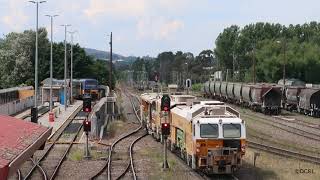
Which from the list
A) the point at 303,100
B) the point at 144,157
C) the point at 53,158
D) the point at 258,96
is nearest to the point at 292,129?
the point at 303,100

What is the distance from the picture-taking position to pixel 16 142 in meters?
11.5

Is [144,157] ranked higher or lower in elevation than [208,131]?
lower

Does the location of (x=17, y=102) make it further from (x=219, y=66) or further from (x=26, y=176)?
(x=219, y=66)

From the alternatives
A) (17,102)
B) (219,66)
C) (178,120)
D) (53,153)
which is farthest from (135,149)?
(219,66)

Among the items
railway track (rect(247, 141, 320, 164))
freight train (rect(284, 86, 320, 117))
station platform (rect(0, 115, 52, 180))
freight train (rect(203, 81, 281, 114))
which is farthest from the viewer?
freight train (rect(203, 81, 281, 114))

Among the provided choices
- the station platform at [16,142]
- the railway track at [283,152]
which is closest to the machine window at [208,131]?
the railway track at [283,152]

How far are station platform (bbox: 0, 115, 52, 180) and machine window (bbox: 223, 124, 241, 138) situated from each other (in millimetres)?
8891

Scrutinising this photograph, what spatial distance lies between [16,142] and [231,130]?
42.5ft

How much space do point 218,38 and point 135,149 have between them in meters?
131

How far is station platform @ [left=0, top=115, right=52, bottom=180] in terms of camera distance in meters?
9.20

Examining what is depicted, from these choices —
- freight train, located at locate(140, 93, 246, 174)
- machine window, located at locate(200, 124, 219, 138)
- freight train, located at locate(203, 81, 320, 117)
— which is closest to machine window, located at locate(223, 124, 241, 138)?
freight train, located at locate(140, 93, 246, 174)

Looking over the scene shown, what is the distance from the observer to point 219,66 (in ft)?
531

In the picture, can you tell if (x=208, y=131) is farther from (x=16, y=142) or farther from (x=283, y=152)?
(x=16, y=142)

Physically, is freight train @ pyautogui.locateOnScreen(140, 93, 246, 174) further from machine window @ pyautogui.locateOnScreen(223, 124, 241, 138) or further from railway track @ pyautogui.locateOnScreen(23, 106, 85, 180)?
railway track @ pyautogui.locateOnScreen(23, 106, 85, 180)
